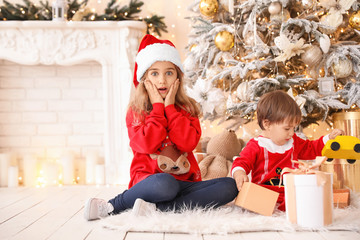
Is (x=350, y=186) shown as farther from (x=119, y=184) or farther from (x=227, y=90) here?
(x=119, y=184)

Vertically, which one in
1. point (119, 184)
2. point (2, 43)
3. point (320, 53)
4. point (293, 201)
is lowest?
point (119, 184)

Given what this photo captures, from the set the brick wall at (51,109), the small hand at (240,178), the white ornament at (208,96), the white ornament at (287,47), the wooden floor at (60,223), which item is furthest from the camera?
the brick wall at (51,109)

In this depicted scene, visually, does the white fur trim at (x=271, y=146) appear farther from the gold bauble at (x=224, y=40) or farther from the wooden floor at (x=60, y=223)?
the gold bauble at (x=224, y=40)

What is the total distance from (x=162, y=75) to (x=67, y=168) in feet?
5.41

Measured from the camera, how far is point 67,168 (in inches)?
126

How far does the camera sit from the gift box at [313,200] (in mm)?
1435

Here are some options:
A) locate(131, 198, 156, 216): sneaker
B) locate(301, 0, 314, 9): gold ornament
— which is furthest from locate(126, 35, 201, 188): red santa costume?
locate(301, 0, 314, 9): gold ornament

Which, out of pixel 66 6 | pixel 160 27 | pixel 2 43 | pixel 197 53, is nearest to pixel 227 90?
pixel 197 53

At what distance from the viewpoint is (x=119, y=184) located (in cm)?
316

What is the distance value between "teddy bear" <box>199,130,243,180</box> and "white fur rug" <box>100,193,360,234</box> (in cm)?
81

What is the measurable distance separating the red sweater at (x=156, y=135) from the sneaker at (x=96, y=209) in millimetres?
157

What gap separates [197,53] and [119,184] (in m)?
1.12

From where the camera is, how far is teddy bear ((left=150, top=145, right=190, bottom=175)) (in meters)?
1.74

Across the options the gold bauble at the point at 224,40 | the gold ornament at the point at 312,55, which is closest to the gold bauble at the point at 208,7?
the gold bauble at the point at 224,40
